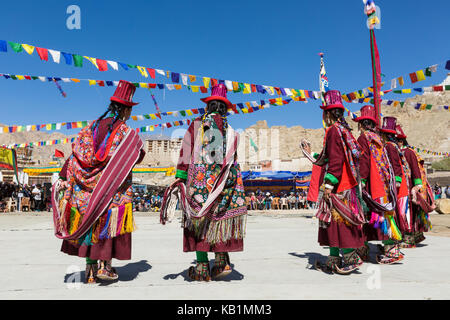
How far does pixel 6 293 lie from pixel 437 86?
389 inches

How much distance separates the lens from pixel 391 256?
169 inches

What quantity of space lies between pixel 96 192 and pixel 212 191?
39.9 inches

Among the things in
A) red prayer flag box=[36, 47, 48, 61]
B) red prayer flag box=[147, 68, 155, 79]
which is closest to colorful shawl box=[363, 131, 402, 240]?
red prayer flag box=[147, 68, 155, 79]

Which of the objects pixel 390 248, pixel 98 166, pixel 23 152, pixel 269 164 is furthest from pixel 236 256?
pixel 269 164

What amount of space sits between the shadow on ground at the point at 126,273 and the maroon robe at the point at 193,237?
0.66 m

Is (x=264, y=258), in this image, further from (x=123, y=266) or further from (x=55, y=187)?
(x=55, y=187)

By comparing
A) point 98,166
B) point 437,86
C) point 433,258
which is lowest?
point 433,258

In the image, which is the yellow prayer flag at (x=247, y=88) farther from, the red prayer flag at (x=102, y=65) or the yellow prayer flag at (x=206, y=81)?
the red prayer flag at (x=102, y=65)

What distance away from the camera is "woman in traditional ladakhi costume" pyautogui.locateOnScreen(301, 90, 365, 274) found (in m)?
3.58

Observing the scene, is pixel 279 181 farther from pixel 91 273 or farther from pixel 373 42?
pixel 91 273

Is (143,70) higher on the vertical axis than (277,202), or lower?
higher

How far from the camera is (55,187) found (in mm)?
3436

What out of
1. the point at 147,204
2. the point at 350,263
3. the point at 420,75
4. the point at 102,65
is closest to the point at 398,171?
the point at 350,263

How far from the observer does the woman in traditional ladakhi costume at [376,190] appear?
13.5 feet
